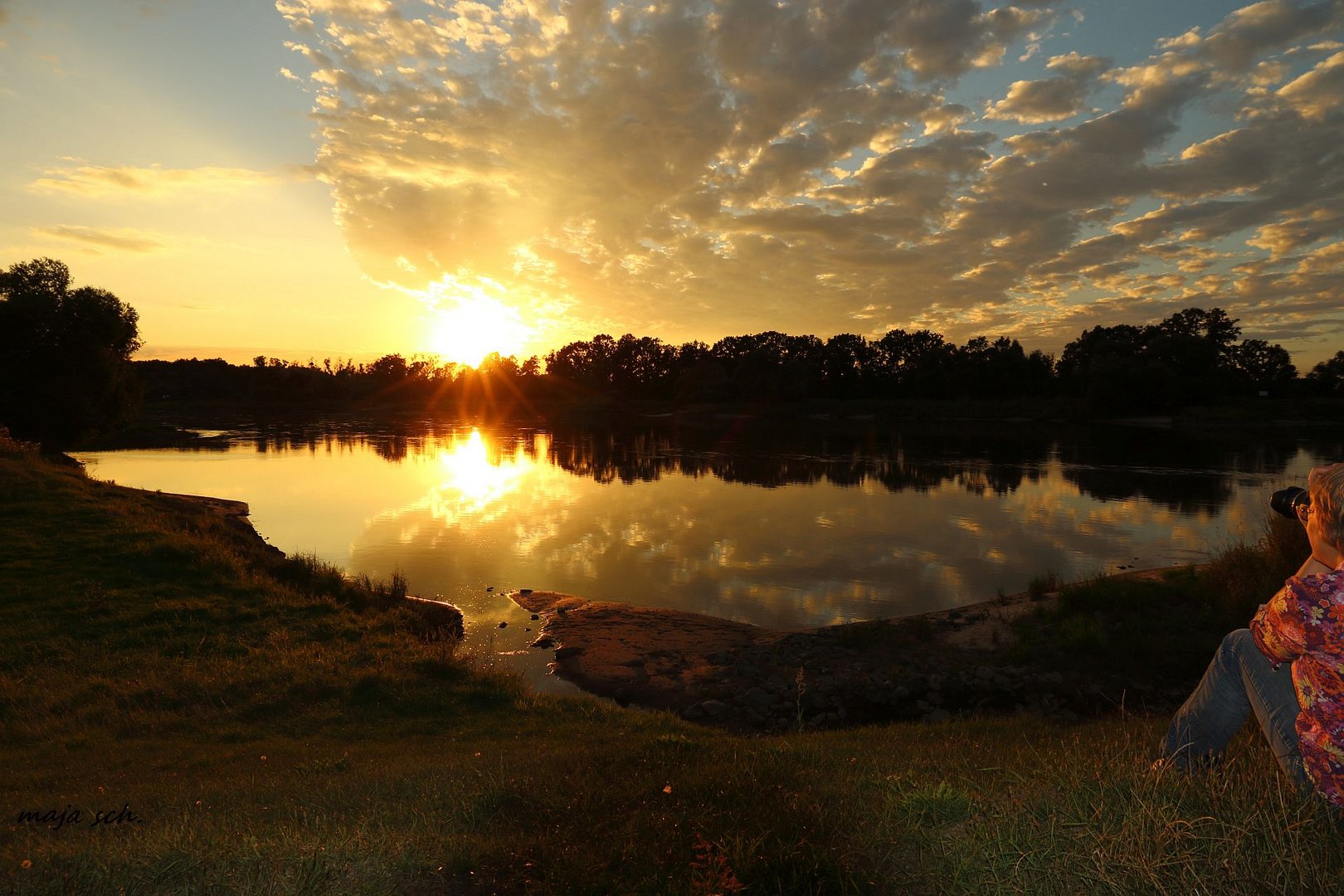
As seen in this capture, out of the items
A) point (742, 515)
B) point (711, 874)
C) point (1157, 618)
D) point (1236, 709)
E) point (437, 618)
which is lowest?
point (437, 618)

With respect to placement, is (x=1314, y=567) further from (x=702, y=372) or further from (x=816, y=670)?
(x=702, y=372)

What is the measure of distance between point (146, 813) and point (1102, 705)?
14.0 meters

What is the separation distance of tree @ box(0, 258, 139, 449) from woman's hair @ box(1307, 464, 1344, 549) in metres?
51.9

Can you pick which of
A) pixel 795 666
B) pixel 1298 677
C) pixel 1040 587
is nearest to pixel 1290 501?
pixel 1298 677

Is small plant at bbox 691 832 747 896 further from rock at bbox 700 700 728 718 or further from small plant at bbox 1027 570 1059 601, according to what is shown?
small plant at bbox 1027 570 1059 601

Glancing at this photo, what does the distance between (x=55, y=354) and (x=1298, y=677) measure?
53010 millimetres

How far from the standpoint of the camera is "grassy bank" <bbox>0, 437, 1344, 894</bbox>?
153 inches

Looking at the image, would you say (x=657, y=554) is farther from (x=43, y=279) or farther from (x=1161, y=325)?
(x=1161, y=325)

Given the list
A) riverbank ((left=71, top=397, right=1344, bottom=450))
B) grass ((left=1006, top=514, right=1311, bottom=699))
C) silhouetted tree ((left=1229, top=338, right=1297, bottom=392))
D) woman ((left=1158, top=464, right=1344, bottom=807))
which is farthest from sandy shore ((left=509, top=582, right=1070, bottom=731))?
silhouetted tree ((left=1229, top=338, right=1297, bottom=392))

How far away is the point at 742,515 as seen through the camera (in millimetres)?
33281

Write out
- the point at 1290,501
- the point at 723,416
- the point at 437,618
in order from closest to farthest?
the point at 1290,501
the point at 437,618
the point at 723,416

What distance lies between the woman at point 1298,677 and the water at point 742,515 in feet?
39.6

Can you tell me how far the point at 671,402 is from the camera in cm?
15775

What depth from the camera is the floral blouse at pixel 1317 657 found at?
3.50m
